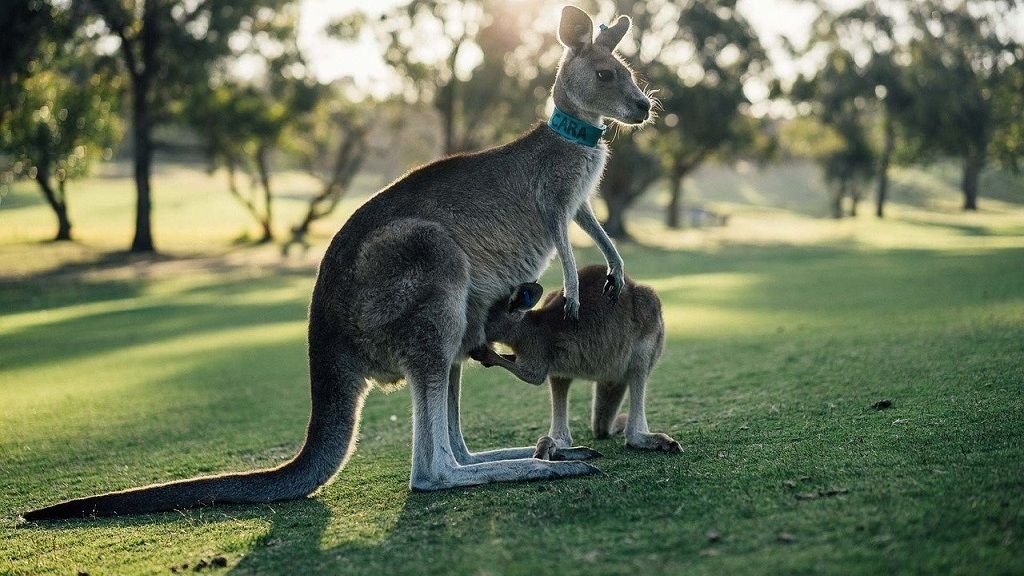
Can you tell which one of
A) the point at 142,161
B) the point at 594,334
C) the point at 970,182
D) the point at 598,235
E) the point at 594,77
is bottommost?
the point at 594,334

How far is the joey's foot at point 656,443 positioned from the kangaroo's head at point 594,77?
1770 millimetres

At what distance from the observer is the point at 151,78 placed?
3100 centimetres

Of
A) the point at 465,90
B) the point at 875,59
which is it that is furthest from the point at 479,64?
the point at 875,59

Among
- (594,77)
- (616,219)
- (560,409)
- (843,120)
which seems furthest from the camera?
(843,120)

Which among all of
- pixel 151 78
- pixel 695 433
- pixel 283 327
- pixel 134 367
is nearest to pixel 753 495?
pixel 695 433

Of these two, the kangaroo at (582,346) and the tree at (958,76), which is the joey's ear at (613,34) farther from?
the tree at (958,76)

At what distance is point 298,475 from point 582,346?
5.46 ft

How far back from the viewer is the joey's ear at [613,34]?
5.36m

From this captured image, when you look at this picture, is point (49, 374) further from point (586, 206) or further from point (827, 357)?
point (827, 357)

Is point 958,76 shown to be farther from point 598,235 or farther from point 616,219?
point 598,235

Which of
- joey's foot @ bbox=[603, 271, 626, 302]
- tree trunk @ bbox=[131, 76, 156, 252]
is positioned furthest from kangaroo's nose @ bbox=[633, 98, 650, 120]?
tree trunk @ bbox=[131, 76, 156, 252]

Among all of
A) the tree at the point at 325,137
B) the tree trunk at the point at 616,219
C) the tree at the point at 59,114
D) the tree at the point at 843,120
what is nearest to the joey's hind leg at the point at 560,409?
the tree at the point at 59,114

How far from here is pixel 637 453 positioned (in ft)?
16.9

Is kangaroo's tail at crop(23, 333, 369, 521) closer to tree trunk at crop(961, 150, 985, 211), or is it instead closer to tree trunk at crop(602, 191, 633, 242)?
tree trunk at crop(602, 191, 633, 242)
